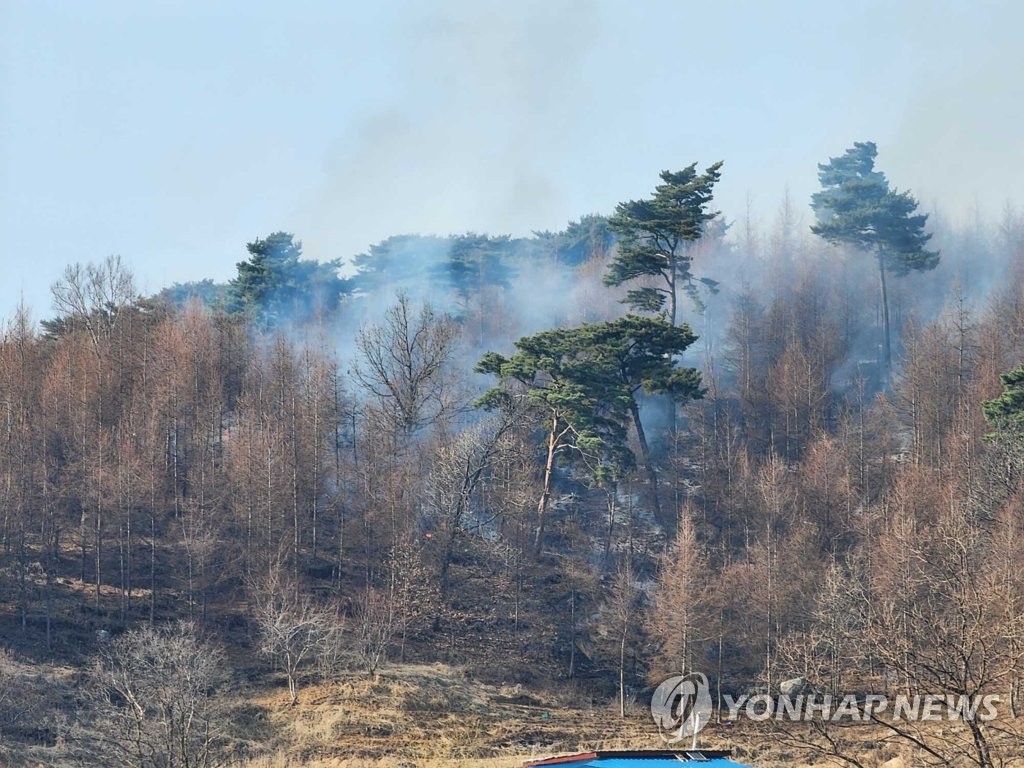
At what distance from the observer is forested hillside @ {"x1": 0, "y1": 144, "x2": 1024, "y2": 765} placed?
4072cm

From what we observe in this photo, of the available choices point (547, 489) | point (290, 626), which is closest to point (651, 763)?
point (290, 626)

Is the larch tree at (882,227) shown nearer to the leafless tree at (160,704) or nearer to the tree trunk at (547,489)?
the tree trunk at (547,489)

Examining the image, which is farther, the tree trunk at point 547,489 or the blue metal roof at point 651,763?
the tree trunk at point 547,489

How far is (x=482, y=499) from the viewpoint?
53.3 meters

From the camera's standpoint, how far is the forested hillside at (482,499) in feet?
134

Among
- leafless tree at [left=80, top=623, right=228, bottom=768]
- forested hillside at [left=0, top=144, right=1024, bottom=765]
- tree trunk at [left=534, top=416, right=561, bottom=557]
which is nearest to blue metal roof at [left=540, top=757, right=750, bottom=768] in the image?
leafless tree at [left=80, top=623, right=228, bottom=768]

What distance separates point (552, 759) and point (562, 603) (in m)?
25.8

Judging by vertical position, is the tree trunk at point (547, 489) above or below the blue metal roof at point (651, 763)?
above

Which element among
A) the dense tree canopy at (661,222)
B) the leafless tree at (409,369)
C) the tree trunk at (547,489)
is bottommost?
the tree trunk at (547,489)

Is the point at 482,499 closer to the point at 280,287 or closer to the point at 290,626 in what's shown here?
the point at 290,626

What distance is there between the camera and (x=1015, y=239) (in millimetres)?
94812

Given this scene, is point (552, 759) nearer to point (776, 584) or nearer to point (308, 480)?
point (776, 584)

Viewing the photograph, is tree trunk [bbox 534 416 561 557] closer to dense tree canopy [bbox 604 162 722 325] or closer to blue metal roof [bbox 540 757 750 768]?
dense tree canopy [bbox 604 162 722 325]

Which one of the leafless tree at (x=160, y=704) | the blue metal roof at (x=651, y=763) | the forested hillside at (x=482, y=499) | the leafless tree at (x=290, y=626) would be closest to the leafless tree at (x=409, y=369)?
the forested hillside at (x=482, y=499)
